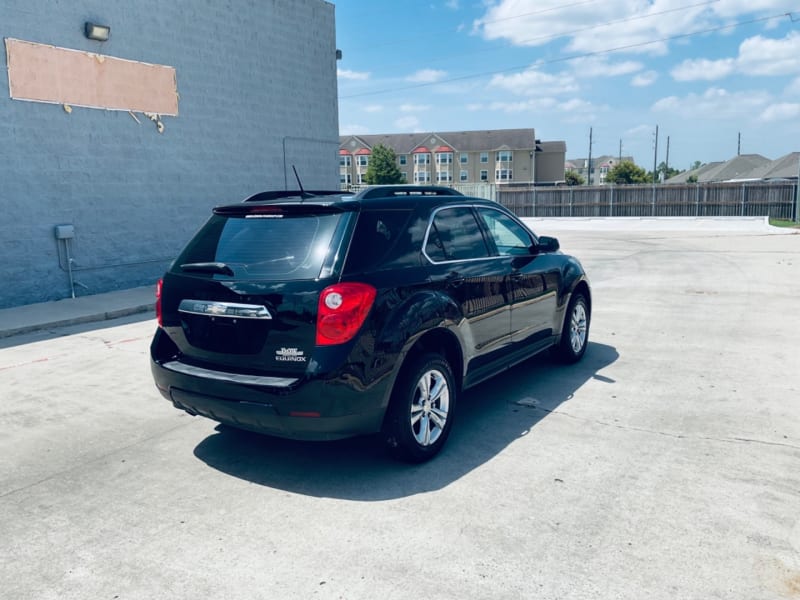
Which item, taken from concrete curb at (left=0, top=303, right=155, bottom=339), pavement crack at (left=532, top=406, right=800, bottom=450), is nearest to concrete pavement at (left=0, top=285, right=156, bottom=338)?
concrete curb at (left=0, top=303, right=155, bottom=339)

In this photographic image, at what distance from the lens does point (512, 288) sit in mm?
5535

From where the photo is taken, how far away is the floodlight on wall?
39.3ft

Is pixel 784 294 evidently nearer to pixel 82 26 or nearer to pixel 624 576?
pixel 624 576

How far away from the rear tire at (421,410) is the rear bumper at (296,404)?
0.15 metres

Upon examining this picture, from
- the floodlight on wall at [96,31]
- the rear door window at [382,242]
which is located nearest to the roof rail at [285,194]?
the rear door window at [382,242]

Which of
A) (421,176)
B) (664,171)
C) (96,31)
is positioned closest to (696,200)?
(96,31)

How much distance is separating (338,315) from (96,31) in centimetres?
1097

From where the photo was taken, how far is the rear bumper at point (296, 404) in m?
3.84

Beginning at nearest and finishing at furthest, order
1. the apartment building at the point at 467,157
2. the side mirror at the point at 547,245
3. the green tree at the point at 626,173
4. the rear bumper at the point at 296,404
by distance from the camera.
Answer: the rear bumper at the point at 296,404 < the side mirror at the point at 547,245 < the green tree at the point at 626,173 < the apartment building at the point at 467,157

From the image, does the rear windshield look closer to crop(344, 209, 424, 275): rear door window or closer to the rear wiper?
the rear wiper

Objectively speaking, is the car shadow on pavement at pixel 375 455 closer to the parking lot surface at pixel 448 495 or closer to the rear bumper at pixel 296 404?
the parking lot surface at pixel 448 495

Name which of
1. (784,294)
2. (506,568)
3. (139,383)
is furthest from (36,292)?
(784,294)

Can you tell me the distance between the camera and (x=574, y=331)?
6855 millimetres

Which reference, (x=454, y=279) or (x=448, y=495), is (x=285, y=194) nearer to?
(x=454, y=279)
